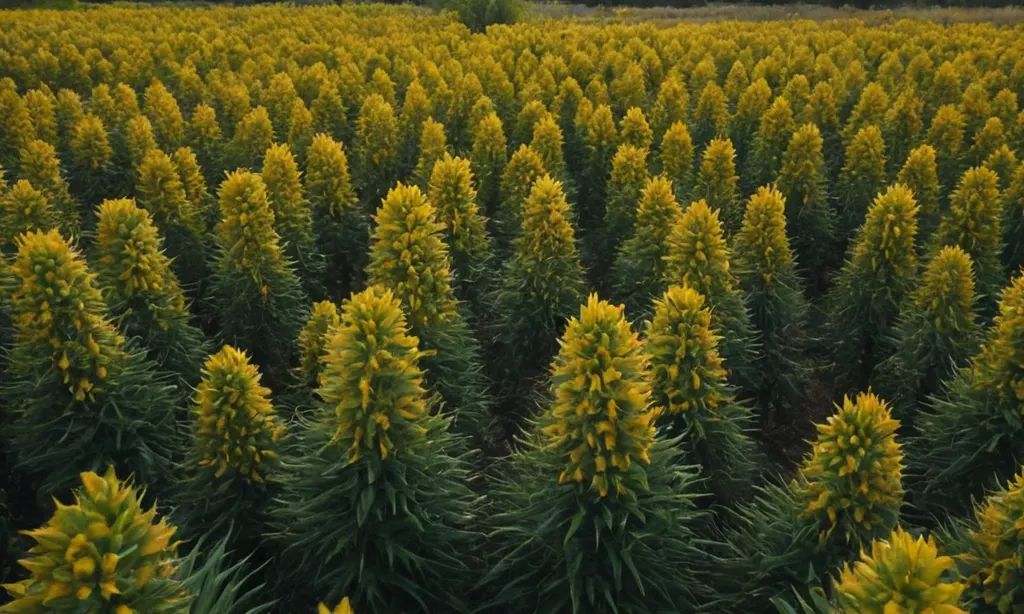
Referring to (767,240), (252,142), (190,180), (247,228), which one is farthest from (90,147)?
(767,240)

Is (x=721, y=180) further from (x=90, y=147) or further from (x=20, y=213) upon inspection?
(x=90, y=147)

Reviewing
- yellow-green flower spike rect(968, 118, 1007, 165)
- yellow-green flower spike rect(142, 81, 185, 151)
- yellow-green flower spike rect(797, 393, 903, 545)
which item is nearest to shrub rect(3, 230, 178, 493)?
yellow-green flower spike rect(797, 393, 903, 545)

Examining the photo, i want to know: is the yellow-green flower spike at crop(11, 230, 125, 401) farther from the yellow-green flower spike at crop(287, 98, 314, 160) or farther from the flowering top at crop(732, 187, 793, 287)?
the yellow-green flower spike at crop(287, 98, 314, 160)

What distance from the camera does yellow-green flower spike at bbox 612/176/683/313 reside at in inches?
305

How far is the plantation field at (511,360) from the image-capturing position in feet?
13.1

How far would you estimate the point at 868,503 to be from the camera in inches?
154

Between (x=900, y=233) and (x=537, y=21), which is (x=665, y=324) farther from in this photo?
(x=537, y=21)

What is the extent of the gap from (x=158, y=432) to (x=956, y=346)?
6.76m

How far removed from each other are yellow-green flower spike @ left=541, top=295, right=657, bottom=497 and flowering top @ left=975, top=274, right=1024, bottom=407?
116 inches

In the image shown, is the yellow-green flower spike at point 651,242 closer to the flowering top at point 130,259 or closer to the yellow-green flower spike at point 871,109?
the flowering top at point 130,259

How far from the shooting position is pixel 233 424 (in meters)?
4.48

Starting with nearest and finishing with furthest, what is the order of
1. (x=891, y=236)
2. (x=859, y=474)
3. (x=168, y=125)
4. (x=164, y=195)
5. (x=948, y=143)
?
1. (x=859, y=474)
2. (x=891, y=236)
3. (x=164, y=195)
4. (x=948, y=143)
5. (x=168, y=125)

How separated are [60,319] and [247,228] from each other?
2389mm

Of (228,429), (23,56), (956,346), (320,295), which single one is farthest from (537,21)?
(228,429)
